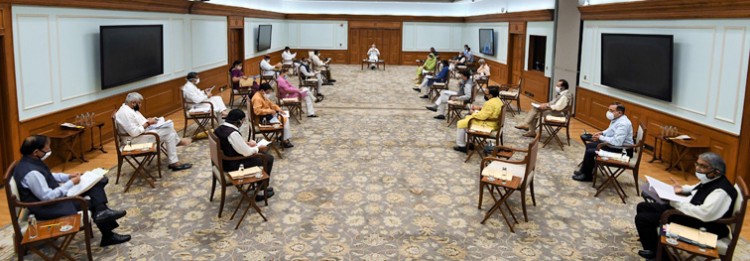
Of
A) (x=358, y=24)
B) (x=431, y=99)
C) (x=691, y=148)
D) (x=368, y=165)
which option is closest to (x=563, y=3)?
(x=431, y=99)

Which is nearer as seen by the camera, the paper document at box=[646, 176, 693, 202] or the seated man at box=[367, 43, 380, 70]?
the paper document at box=[646, 176, 693, 202]

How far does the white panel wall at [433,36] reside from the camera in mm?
27219

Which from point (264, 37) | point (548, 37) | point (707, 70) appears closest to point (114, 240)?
point (707, 70)

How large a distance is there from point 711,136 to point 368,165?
186 inches

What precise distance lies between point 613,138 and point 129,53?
26.1ft

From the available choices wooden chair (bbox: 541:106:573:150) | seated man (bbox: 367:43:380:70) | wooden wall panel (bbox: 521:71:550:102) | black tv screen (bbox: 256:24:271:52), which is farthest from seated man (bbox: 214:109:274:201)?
seated man (bbox: 367:43:380:70)

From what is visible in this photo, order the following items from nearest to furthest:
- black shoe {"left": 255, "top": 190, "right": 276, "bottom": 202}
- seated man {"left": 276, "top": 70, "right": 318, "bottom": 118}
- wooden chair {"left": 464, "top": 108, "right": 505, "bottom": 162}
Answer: black shoe {"left": 255, "top": 190, "right": 276, "bottom": 202}, wooden chair {"left": 464, "top": 108, "right": 505, "bottom": 162}, seated man {"left": 276, "top": 70, "right": 318, "bottom": 118}

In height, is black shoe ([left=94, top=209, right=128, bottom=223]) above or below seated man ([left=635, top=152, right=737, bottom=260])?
below

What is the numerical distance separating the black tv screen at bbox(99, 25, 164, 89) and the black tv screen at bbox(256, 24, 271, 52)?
9243 millimetres

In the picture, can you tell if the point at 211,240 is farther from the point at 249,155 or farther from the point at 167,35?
the point at 167,35

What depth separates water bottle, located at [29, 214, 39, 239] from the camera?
422cm

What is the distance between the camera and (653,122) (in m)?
8.93

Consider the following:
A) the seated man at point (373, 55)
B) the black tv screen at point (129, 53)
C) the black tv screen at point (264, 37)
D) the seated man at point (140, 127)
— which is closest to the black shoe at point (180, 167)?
the seated man at point (140, 127)

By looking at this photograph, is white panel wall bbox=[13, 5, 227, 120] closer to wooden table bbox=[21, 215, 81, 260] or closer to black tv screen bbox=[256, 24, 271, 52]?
wooden table bbox=[21, 215, 81, 260]
